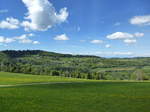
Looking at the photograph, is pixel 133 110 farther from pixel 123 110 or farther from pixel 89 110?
pixel 89 110

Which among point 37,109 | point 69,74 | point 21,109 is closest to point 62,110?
point 37,109

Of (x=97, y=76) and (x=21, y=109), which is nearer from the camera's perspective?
(x=21, y=109)

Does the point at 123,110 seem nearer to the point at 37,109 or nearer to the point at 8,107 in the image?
the point at 37,109

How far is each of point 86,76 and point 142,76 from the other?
117 ft

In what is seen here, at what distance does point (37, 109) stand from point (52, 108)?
1.59m

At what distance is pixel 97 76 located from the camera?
393ft

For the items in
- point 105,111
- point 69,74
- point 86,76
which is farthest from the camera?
point 69,74

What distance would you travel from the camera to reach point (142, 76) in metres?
122

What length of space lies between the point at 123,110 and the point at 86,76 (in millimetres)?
97363

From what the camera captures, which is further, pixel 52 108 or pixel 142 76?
pixel 142 76

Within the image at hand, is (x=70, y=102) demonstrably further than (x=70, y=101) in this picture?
No

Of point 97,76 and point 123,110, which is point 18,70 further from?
point 123,110

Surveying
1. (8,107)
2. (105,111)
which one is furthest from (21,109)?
(105,111)

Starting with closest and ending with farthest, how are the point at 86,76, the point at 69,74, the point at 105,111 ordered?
the point at 105,111 → the point at 86,76 → the point at 69,74
